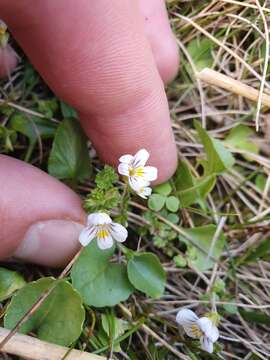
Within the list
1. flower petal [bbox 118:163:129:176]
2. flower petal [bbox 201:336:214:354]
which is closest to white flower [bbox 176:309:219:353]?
flower petal [bbox 201:336:214:354]

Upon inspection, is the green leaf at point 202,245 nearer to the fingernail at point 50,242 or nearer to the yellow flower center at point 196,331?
the yellow flower center at point 196,331

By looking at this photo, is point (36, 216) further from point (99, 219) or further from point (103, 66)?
point (103, 66)

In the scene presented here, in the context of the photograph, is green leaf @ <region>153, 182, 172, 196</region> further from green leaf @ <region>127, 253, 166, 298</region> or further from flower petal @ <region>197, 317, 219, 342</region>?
flower petal @ <region>197, 317, 219, 342</region>

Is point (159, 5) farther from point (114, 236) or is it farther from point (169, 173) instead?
point (114, 236)

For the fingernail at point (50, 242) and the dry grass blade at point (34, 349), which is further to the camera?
the fingernail at point (50, 242)

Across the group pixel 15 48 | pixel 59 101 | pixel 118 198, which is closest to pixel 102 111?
pixel 118 198

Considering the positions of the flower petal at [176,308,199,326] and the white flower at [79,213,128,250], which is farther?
the flower petal at [176,308,199,326]

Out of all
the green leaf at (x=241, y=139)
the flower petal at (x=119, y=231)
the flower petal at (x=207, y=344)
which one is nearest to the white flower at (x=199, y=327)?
the flower petal at (x=207, y=344)

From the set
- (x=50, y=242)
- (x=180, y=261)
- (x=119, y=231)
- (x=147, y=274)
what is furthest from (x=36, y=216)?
(x=180, y=261)
